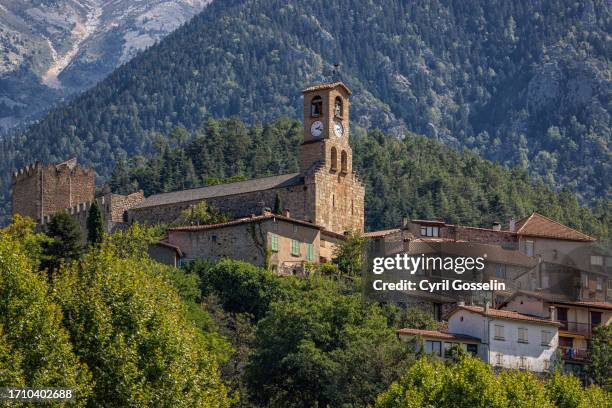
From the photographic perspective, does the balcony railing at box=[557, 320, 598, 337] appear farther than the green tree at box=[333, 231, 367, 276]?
No

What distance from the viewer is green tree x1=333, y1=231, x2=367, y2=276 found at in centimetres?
9181

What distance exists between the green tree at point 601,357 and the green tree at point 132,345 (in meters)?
22.8

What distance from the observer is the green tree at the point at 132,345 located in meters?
51.6

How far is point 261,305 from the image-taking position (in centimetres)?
8544

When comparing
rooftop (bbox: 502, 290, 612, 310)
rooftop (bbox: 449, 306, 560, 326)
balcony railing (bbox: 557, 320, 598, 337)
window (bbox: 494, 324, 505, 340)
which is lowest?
window (bbox: 494, 324, 505, 340)

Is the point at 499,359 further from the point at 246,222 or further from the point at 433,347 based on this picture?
the point at 246,222

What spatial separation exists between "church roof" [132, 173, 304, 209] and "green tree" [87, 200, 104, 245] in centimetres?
772

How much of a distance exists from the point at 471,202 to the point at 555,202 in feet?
51.2

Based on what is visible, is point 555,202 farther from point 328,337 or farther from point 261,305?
point 328,337

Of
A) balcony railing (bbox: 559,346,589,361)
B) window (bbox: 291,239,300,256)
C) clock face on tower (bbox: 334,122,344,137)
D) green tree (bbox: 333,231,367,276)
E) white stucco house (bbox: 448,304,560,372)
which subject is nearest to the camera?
white stucco house (bbox: 448,304,560,372)

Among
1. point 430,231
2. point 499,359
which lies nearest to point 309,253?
point 430,231

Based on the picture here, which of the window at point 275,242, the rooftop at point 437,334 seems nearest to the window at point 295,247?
the window at point 275,242

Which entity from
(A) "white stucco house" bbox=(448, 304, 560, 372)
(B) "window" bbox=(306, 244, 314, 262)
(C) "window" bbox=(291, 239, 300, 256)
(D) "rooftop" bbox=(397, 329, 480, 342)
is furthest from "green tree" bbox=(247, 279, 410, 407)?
(B) "window" bbox=(306, 244, 314, 262)

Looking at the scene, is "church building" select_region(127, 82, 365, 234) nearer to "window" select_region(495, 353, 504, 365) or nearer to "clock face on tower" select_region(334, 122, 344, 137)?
"clock face on tower" select_region(334, 122, 344, 137)
